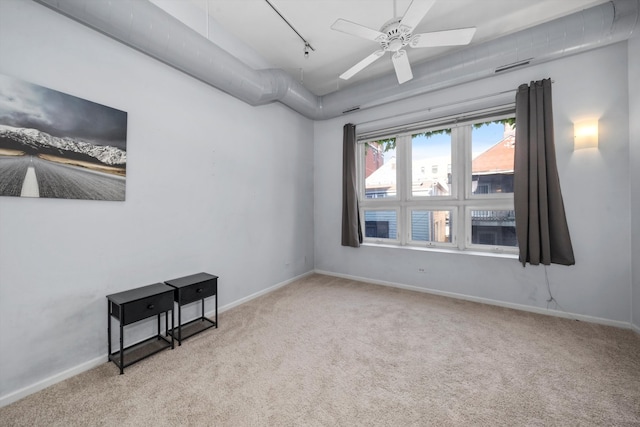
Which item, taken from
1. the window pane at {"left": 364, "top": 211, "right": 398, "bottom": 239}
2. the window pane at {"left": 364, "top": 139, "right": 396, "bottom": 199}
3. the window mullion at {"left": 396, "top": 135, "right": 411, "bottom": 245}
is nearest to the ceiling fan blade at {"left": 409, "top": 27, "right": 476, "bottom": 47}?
the window mullion at {"left": 396, "top": 135, "right": 411, "bottom": 245}

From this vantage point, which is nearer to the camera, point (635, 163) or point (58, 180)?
point (58, 180)

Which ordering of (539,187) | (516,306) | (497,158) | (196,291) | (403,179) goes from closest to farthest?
(196,291) → (539,187) → (516,306) → (497,158) → (403,179)

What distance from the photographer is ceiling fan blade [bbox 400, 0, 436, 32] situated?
153 cm

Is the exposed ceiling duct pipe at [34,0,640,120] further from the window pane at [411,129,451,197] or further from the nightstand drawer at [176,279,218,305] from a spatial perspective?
the nightstand drawer at [176,279,218,305]

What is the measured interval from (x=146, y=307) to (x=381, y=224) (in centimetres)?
327

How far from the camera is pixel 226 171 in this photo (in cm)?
293

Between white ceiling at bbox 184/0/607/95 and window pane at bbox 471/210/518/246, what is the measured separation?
2132 mm

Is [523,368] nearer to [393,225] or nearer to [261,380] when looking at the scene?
[261,380]

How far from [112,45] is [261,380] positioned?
2.89 meters

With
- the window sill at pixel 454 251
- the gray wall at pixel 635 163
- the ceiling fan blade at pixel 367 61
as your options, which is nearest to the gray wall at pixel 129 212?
the ceiling fan blade at pixel 367 61

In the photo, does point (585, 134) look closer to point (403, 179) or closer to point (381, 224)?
point (403, 179)

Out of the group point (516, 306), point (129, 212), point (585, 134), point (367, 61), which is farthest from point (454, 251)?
point (129, 212)

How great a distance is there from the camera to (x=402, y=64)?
7.45 ft

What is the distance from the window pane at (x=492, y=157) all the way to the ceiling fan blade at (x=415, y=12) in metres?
2.08
